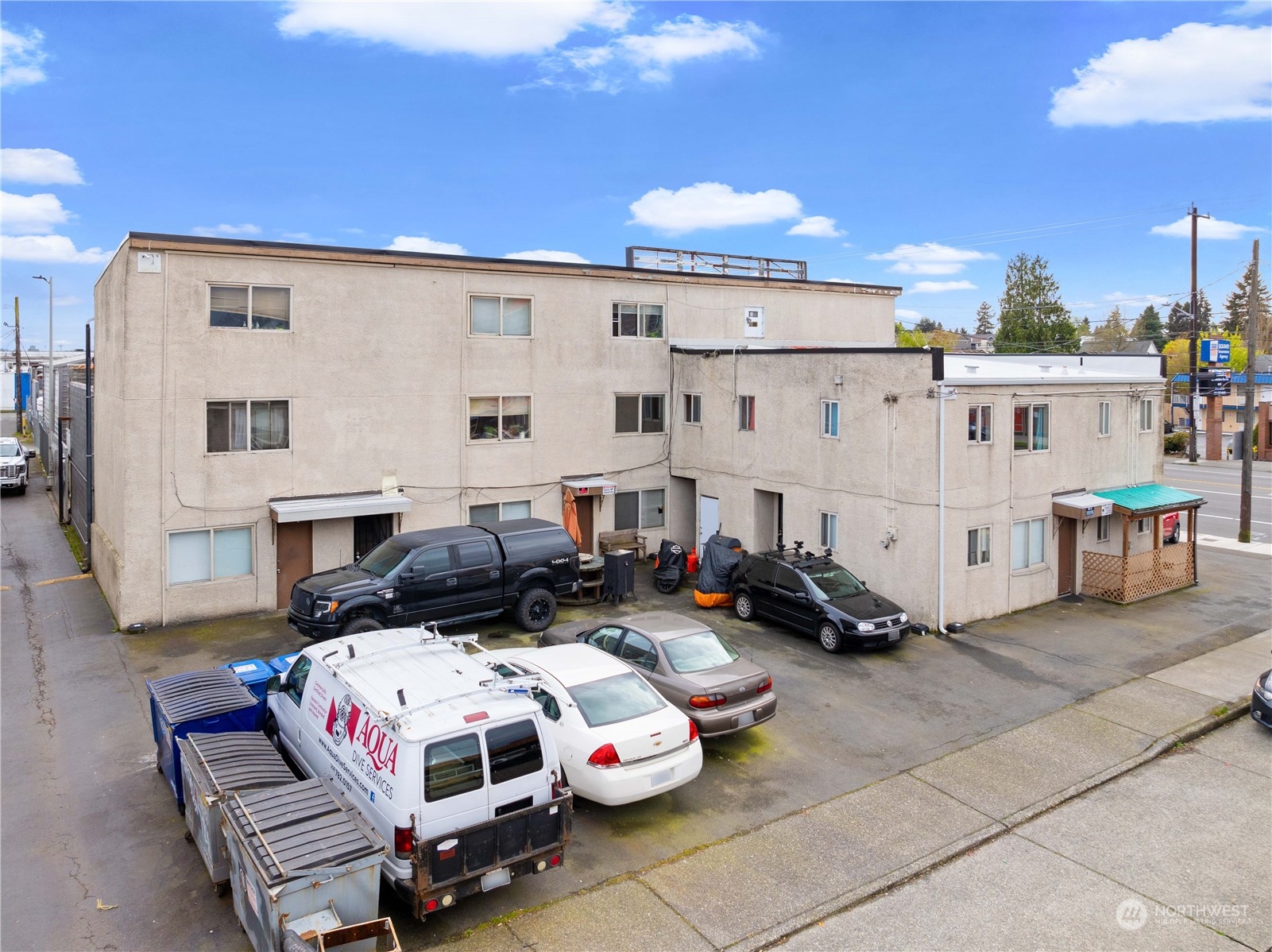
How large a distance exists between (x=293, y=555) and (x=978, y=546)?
44.2 ft

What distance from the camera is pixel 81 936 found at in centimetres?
720

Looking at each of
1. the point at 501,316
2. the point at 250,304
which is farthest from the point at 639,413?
the point at 250,304

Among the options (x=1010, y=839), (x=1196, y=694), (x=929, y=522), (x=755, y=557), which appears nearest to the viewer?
(x=1010, y=839)

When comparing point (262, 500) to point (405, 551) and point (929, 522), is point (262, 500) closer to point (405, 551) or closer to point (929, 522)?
point (405, 551)

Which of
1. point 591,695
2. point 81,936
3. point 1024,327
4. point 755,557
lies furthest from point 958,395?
point 1024,327

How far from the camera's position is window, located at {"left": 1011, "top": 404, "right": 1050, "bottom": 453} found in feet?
55.6

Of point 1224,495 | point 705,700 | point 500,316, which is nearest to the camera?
point 705,700

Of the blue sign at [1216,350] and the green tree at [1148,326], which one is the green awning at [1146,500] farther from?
the green tree at [1148,326]

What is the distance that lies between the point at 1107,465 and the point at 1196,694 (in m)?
7.12

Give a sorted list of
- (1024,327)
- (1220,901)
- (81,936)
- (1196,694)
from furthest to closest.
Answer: (1024,327) < (1196,694) < (1220,901) < (81,936)

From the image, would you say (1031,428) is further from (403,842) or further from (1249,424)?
(403,842)

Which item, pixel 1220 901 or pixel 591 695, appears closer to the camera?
pixel 1220 901

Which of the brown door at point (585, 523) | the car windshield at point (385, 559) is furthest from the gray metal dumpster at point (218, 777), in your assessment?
the brown door at point (585, 523)

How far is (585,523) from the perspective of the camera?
2070 centimetres
